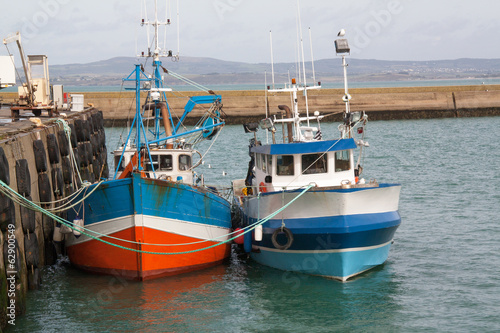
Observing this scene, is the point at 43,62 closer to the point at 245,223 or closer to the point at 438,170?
the point at 245,223

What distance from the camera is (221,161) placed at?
39.9 meters

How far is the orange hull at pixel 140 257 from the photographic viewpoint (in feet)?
52.9

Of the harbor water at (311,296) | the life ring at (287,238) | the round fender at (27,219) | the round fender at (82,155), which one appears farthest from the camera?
the round fender at (82,155)

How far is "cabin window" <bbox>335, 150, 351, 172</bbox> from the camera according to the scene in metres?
17.2

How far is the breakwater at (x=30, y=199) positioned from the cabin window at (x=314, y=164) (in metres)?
5.98

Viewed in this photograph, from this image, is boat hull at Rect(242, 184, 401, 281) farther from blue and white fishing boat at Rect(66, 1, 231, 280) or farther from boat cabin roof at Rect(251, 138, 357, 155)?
blue and white fishing boat at Rect(66, 1, 231, 280)

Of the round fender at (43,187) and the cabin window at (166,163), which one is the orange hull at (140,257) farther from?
the cabin window at (166,163)

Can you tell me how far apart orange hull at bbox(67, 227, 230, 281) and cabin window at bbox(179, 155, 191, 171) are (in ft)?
8.43

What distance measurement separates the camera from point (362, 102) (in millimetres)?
64625

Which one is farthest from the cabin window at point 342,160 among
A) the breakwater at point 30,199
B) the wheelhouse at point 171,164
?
the breakwater at point 30,199

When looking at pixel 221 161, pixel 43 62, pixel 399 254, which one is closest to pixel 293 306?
pixel 399 254

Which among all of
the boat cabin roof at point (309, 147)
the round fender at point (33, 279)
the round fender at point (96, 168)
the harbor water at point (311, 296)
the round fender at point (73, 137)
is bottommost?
the harbor water at point (311, 296)

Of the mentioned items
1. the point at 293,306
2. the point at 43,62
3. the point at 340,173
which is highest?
the point at 43,62

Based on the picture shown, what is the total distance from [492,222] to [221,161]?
66.7 ft
